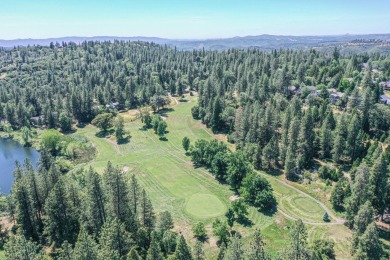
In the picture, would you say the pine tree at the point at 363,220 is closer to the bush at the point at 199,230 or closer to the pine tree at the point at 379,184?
the pine tree at the point at 379,184

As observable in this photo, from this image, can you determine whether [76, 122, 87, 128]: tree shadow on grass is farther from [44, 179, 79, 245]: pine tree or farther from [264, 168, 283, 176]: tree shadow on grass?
[44, 179, 79, 245]: pine tree

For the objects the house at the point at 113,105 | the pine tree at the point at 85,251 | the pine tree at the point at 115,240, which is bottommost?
the house at the point at 113,105

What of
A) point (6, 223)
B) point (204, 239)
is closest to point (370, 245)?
point (204, 239)

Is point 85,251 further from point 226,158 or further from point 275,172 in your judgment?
point 275,172

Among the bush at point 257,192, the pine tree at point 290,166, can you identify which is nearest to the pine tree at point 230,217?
the bush at point 257,192

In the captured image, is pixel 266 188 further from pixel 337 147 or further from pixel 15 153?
pixel 15 153

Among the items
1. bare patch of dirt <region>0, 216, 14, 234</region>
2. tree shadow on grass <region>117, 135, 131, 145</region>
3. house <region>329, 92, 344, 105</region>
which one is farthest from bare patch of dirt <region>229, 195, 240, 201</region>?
house <region>329, 92, 344, 105</region>
